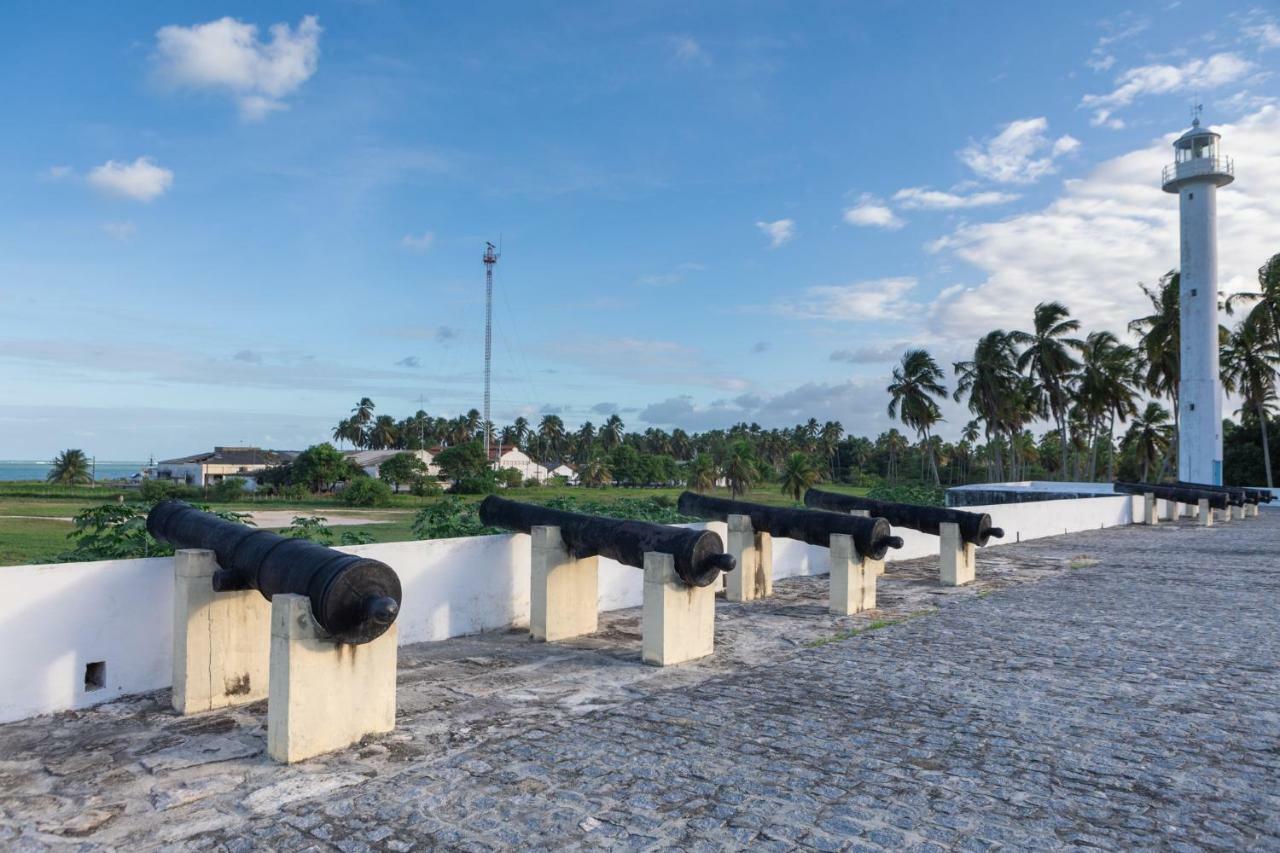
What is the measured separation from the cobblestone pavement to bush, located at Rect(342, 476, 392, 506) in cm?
4865

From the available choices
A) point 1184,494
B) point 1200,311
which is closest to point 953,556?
point 1184,494

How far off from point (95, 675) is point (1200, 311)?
1584 inches

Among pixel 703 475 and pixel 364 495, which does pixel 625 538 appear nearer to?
pixel 364 495

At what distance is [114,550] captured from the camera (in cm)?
720

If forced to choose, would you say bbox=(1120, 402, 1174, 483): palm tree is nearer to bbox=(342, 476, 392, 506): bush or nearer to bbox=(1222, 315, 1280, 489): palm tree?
bbox=(1222, 315, 1280, 489): palm tree

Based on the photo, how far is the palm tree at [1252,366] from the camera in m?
39.1

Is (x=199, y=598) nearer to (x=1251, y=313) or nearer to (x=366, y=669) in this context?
(x=366, y=669)

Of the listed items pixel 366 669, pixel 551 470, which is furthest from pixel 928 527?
pixel 551 470

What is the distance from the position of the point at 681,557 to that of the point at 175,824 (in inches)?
164

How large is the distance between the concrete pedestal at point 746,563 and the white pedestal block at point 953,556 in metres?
2.92

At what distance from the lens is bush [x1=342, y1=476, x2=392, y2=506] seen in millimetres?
54094

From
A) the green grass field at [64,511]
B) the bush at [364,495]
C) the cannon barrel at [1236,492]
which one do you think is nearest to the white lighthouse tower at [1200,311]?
the cannon barrel at [1236,492]

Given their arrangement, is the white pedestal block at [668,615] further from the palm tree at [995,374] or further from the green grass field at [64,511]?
the palm tree at [995,374]

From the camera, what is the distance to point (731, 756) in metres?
4.88
